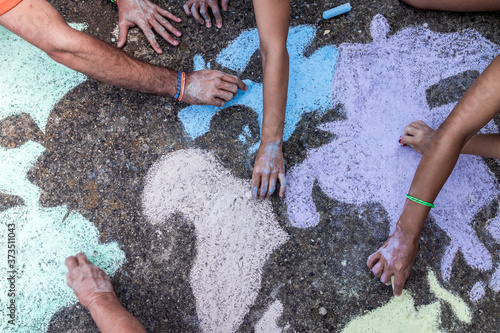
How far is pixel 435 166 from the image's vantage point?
1666 millimetres

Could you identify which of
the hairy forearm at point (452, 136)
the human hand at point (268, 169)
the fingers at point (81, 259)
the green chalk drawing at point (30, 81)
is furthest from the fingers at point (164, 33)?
the hairy forearm at point (452, 136)

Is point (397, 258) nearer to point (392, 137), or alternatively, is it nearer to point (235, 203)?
point (392, 137)

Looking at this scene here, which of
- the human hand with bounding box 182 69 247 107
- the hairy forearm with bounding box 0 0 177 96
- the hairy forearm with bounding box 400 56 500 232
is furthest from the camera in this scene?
Result: the human hand with bounding box 182 69 247 107

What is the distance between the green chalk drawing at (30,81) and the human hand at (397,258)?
2.02m

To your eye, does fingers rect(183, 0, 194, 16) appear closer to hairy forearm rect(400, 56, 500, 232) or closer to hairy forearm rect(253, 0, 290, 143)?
hairy forearm rect(253, 0, 290, 143)

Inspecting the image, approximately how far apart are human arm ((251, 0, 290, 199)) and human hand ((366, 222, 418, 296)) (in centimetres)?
63

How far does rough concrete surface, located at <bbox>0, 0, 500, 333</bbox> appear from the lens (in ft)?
6.14

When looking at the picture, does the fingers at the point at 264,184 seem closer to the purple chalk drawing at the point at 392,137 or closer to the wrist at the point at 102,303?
the purple chalk drawing at the point at 392,137

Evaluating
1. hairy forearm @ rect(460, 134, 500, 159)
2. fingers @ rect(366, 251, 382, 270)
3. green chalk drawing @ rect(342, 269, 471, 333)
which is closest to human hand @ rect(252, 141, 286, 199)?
fingers @ rect(366, 251, 382, 270)

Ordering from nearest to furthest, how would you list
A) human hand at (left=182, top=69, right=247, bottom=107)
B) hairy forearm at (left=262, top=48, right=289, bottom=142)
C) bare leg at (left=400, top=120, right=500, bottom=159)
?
1. hairy forearm at (left=262, top=48, right=289, bottom=142)
2. bare leg at (left=400, top=120, right=500, bottom=159)
3. human hand at (left=182, top=69, right=247, bottom=107)

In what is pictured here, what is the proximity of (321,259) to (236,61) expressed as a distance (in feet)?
4.19

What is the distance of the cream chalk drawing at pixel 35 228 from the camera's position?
1.92m

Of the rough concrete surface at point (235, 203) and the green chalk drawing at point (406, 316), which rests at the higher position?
the rough concrete surface at point (235, 203)

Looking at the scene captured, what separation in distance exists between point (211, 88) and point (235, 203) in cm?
67
